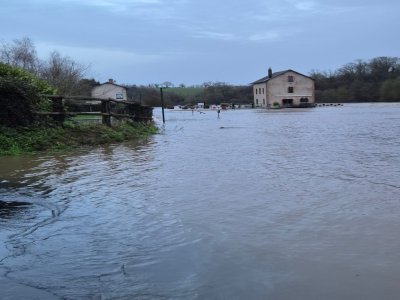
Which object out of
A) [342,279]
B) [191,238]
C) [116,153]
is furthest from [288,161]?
[342,279]

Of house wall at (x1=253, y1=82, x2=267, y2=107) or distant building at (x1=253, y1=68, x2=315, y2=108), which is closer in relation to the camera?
distant building at (x1=253, y1=68, x2=315, y2=108)

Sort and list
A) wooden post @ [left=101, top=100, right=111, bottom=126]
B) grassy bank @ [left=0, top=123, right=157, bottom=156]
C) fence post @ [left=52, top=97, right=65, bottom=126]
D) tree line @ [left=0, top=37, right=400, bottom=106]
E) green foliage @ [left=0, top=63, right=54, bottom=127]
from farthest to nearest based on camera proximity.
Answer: tree line @ [left=0, top=37, right=400, bottom=106] < wooden post @ [left=101, top=100, right=111, bottom=126] < fence post @ [left=52, top=97, right=65, bottom=126] < green foliage @ [left=0, top=63, right=54, bottom=127] < grassy bank @ [left=0, top=123, right=157, bottom=156]

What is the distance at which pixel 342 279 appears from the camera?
13.3 feet

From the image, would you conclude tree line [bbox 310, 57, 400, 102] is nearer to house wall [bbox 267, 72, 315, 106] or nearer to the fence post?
house wall [bbox 267, 72, 315, 106]

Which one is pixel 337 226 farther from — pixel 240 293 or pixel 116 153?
pixel 116 153

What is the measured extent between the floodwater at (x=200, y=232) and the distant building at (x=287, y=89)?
92909 mm

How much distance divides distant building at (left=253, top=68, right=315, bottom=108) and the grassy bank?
86.1 meters

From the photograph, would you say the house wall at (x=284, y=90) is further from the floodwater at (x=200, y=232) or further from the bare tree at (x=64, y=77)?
the floodwater at (x=200, y=232)

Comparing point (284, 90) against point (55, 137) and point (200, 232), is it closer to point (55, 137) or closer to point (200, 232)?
point (55, 137)

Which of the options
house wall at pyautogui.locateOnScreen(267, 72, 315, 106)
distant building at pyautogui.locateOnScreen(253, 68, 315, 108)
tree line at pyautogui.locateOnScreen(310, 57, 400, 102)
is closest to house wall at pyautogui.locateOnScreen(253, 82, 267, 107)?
distant building at pyautogui.locateOnScreen(253, 68, 315, 108)

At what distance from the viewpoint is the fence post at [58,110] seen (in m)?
14.9

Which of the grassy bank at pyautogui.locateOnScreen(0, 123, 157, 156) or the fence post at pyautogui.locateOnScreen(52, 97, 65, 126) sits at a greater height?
the fence post at pyautogui.locateOnScreen(52, 97, 65, 126)

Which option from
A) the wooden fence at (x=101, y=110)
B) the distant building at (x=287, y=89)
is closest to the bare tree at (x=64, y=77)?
the wooden fence at (x=101, y=110)

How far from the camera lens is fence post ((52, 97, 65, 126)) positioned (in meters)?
14.9
